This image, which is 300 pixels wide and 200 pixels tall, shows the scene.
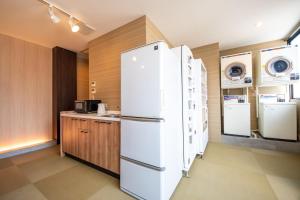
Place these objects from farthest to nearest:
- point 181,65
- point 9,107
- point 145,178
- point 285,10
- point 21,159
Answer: point 9,107 < point 21,159 < point 285,10 < point 181,65 < point 145,178

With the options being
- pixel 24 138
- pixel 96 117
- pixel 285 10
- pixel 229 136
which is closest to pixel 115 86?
pixel 96 117

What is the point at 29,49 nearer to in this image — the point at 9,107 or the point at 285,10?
the point at 9,107

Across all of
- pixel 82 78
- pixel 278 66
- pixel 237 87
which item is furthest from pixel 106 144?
pixel 278 66

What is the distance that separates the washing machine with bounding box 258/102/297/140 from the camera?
284 cm

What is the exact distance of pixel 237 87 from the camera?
11.5 ft

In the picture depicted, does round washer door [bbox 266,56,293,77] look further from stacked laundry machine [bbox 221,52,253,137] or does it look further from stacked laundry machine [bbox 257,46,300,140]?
stacked laundry machine [bbox 221,52,253,137]

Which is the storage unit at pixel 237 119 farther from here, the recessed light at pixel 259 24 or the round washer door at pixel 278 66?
the recessed light at pixel 259 24

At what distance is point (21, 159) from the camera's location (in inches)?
106

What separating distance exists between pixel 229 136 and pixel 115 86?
3201 mm

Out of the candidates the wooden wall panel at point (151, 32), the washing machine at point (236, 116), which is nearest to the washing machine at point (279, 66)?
the washing machine at point (236, 116)

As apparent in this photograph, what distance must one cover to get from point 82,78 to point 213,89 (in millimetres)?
4185

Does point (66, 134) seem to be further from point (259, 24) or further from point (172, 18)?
point (259, 24)

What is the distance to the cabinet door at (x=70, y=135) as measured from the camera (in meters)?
2.49

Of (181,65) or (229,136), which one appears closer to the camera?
(181,65)
